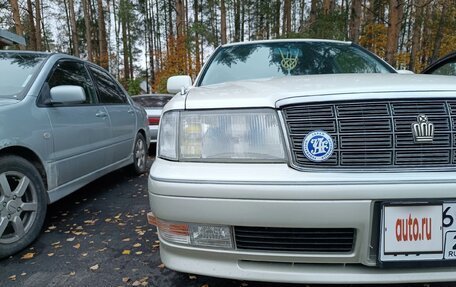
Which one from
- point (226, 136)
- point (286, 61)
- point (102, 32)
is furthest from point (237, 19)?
point (226, 136)

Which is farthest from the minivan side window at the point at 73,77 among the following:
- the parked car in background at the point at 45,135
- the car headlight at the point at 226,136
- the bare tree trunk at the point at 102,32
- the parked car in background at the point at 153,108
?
the bare tree trunk at the point at 102,32

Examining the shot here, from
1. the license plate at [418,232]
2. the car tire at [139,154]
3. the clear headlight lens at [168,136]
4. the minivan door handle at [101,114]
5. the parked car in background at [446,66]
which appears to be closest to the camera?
the license plate at [418,232]

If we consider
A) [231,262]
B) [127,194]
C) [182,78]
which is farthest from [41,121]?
[231,262]

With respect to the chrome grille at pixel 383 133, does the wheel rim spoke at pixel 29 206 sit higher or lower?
lower

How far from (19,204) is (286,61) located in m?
2.40

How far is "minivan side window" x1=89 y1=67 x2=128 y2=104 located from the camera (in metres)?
3.90

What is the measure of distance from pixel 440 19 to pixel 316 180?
23145 millimetres

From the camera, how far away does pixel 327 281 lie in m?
1.42

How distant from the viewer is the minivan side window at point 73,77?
311 cm

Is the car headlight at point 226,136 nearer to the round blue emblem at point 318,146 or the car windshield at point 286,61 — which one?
the round blue emblem at point 318,146

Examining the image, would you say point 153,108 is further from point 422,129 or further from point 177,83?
point 422,129

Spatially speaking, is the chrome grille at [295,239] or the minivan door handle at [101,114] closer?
the chrome grille at [295,239]

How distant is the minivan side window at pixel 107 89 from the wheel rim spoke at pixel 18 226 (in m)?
1.73

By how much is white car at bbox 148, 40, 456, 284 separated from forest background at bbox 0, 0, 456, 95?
1047 cm
